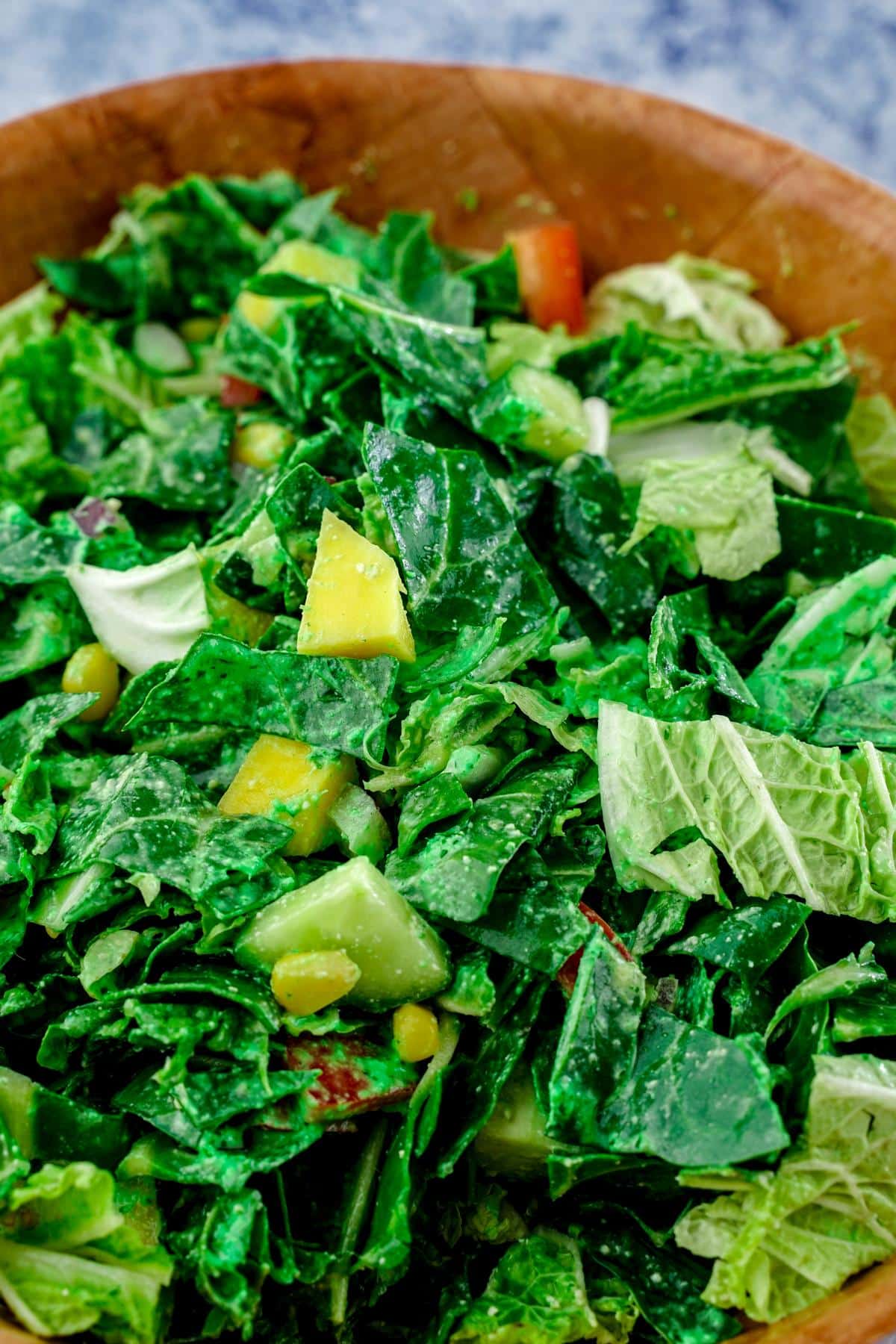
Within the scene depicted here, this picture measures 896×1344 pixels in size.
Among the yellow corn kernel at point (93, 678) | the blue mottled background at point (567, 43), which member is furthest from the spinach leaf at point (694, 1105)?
the blue mottled background at point (567, 43)

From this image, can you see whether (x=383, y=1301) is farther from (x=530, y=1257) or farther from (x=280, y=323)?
(x=280, y=323)

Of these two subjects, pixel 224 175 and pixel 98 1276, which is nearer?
pixel 98 1276

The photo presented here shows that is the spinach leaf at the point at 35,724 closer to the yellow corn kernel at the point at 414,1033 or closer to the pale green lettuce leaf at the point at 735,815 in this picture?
the yellow corn kernel at the point at 414,1033

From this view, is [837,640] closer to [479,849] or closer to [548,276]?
[479,849]

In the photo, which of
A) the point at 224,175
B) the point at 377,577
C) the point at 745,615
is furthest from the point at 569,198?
the point at 377,577

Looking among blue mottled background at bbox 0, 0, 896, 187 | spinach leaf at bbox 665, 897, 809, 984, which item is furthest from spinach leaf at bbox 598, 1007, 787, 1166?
blue mottled background at bbox 0, 0, 896, 187

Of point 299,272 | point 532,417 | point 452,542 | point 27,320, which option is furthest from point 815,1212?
point 27,320

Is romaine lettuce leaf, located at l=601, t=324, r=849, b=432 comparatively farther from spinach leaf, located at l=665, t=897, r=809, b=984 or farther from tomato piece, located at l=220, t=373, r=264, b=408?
spinach leaf, located at l=665, t=897, r=809, b=984
